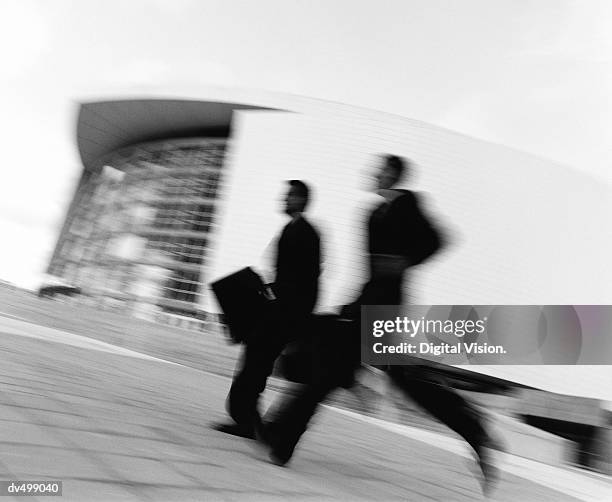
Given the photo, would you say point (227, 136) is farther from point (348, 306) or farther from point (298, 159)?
point (348, 306)

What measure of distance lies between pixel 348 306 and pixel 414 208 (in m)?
0.48

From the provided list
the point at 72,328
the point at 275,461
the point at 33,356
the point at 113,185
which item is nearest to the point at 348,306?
the point at 275,461

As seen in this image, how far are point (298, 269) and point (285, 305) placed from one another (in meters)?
0.17

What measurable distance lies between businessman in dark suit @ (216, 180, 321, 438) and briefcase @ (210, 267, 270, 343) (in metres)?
0.05

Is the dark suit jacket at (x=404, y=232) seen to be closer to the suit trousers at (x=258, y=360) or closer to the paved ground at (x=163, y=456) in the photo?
the suit trousers at (x=258, y=360)

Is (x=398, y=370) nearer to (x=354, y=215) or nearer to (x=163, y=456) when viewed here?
(x=163, y=456)

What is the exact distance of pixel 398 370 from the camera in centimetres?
216

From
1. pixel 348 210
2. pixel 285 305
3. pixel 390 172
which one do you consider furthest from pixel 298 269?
pixel 348 210

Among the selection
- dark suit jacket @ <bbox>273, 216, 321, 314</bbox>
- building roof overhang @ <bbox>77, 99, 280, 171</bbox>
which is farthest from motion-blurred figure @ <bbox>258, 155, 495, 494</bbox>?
building roof overhang @ <bbox>77, 99, 280, 171</bbox>

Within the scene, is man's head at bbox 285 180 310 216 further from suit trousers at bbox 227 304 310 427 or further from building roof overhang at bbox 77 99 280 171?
building roof overhang at bbox 77 99 280 171

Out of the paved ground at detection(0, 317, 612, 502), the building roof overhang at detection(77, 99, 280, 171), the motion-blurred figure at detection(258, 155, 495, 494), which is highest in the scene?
the building roof overhang at detection(77, 99, 280, 171)

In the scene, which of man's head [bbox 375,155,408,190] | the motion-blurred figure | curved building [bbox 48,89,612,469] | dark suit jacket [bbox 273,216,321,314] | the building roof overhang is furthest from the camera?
the building roof overhang

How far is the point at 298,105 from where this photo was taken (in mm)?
37719

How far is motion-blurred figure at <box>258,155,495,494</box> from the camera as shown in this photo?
2.11 meters
